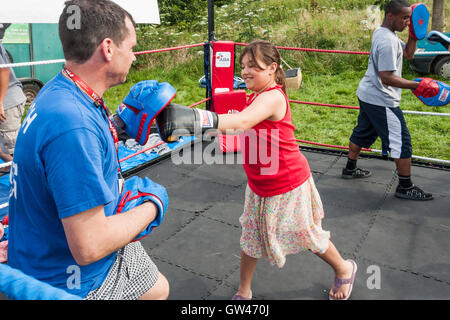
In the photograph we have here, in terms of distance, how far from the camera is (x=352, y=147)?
3.81 m

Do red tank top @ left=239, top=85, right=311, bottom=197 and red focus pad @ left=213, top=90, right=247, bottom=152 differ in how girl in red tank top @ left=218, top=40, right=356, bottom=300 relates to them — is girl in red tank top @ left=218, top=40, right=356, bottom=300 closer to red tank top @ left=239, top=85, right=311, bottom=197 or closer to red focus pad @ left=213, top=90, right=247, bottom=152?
red tank top @ left=239, top=85, right=311, bottom=197

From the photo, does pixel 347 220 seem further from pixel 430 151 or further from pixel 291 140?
pixel 430 151

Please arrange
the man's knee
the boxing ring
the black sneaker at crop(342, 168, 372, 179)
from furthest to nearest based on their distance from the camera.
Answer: the black sneaker at crop(342, 168, 372, 179), the boxing ring, the man's knee

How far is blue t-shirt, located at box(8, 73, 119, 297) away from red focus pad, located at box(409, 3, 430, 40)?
2948 mm

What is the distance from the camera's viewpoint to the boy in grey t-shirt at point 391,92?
3193 millimetres

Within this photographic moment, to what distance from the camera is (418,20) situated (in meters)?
3.31

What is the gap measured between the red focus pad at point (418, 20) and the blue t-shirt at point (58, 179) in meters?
2.95

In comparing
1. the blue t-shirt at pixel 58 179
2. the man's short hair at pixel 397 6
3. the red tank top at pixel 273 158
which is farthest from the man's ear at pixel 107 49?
the man's short hair at pixel 397 6

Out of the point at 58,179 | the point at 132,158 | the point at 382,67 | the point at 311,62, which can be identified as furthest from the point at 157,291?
the point at 311,62

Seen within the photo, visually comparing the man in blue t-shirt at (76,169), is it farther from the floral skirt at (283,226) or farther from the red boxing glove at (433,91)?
the red boxing glove at (433,91)

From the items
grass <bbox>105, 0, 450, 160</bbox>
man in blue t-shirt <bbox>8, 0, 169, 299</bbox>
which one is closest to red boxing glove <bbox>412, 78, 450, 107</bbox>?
grass <bbox>105, 0, 450, 160</bbox>

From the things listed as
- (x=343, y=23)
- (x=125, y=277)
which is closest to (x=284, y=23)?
(x=343, y=23)

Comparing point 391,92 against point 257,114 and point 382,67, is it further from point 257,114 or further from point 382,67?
point 257,114

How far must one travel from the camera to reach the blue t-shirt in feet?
3.35
